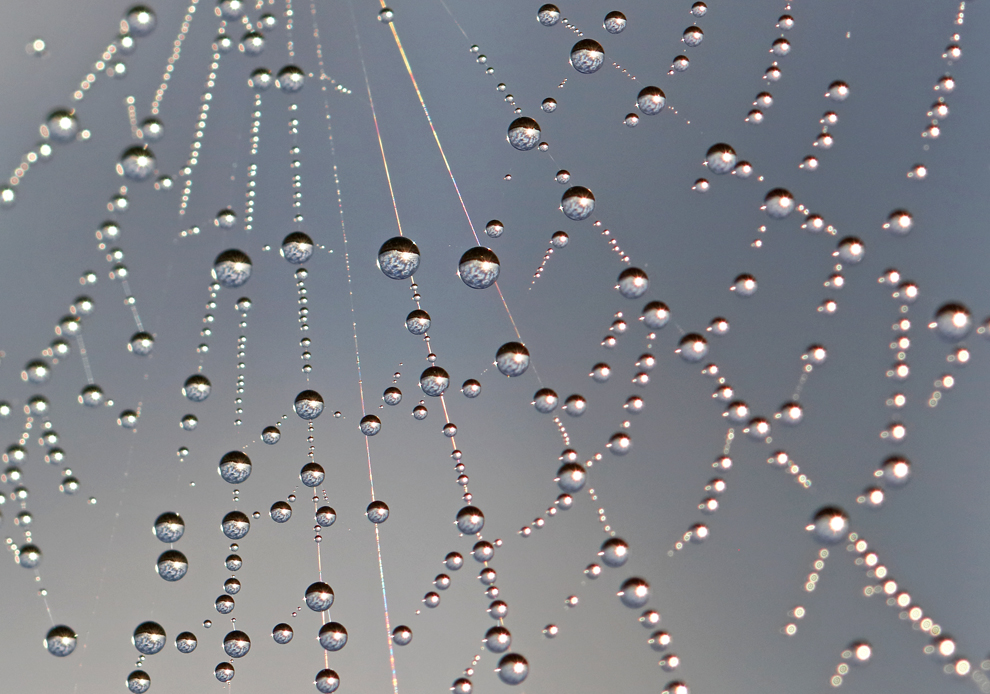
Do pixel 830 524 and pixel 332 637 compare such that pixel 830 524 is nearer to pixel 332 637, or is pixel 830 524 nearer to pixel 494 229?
pixel 494 229

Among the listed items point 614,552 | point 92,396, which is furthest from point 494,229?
point 92,396

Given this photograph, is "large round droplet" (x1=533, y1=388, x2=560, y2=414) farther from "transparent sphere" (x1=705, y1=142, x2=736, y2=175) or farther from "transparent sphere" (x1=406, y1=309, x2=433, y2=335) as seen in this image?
"transparent sphere" (x1=705, y1=142, x2=736, y2=175)

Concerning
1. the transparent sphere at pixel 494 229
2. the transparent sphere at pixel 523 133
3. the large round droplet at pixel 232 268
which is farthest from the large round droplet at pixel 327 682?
the transparent sphere at pixel 523 133

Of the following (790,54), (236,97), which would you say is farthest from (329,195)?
(790,54)

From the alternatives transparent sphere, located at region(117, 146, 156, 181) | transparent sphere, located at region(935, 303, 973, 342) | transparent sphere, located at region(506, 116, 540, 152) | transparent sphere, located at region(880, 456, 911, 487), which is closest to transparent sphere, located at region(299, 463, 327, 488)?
transparent sphere, located at region(117, 146, 156, 181)

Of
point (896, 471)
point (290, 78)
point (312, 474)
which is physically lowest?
A: point (896, 471)
